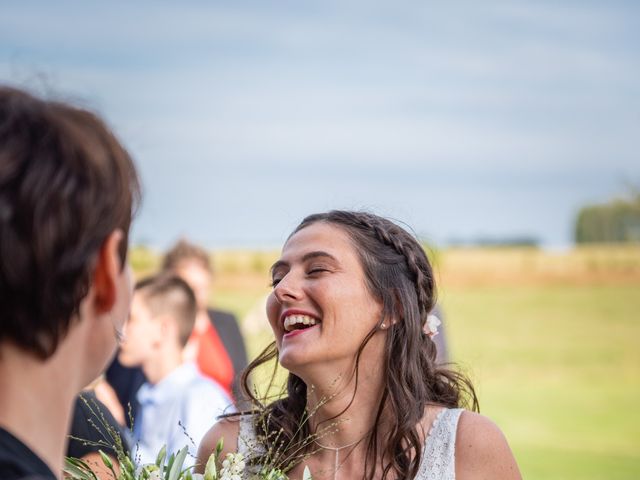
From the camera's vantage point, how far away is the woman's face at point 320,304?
2801 millimetres

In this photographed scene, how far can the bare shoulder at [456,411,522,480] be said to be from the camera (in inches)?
109

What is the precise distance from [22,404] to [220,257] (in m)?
18.1

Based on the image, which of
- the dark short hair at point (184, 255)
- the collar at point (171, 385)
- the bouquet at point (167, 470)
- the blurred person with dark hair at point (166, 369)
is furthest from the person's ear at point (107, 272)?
the dark short hair at point (184, 255)

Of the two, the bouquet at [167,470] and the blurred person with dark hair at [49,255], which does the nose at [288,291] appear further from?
the blurred person with dark hair at [49,255]

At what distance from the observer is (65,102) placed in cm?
136

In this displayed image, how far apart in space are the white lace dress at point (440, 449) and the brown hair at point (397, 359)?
30 mm

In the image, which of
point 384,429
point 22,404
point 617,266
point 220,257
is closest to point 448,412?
point 384,429

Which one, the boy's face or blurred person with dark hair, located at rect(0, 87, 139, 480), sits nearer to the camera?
blurred person with dark hair, located at rect(0, 87, 139, 480)

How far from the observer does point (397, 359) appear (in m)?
3.00

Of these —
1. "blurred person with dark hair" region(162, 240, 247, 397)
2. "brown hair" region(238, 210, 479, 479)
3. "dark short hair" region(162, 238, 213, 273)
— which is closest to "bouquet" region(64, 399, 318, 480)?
"brown hair" region(238, 210, 479, 479)

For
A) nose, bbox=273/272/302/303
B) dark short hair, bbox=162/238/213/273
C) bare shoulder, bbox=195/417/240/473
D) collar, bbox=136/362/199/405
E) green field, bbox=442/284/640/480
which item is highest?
nose, bbox=273/272/302/303

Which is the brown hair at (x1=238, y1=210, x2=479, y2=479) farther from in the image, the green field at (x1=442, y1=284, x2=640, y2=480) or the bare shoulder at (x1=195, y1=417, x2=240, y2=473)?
the green field at (x1=442, y1=284, x2=640, y2=480)

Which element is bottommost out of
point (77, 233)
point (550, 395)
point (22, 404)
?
point (550, 395)

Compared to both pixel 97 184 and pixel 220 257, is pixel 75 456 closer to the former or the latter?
pixel 97 184
